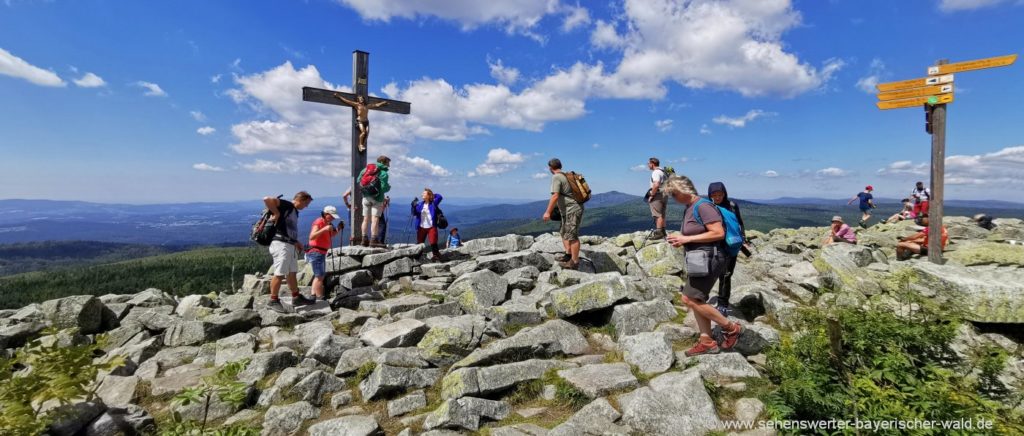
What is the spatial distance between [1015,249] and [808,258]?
486cm

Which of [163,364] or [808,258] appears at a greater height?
[808,258]

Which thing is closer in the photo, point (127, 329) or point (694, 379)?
point (694, 379)

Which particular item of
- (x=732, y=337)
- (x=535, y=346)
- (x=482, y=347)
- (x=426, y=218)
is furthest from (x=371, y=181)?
(x=732, y=337)

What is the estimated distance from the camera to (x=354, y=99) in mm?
14422

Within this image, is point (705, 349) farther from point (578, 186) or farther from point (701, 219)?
point (578, 186)

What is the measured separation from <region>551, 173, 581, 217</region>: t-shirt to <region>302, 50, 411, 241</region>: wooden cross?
645cm

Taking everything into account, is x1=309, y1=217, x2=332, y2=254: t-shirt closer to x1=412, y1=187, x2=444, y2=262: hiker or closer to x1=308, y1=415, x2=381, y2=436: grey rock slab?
x1=412, y1=187, x2=444, y2=262: hiker

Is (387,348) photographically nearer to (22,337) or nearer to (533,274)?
(533,274)

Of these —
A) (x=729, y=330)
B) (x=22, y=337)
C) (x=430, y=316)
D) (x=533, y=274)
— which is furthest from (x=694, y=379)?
(x=22, y=337)

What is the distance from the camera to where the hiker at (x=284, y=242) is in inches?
385

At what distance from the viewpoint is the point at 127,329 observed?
9500 millimetres

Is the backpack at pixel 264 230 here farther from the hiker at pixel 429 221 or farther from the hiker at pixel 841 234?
the hiker at pixel 841 234

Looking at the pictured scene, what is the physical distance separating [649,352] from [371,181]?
9.66 metres

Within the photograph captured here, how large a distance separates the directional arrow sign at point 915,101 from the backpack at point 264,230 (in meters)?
14.8
